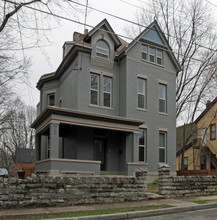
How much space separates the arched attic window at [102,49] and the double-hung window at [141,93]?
2.79m

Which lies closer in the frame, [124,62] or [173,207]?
[173,207]

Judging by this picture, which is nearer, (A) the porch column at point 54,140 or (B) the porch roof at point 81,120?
(A) the porch column at point 54,140

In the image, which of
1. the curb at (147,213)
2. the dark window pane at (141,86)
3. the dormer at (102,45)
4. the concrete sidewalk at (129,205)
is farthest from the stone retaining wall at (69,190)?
the dormer at (102,45)

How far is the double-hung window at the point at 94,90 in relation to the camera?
18281 millimetres

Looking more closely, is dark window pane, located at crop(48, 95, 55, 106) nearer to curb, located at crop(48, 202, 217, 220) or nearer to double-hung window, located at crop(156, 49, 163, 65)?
double-hung window, located at crop(156, 49, 163, 65)

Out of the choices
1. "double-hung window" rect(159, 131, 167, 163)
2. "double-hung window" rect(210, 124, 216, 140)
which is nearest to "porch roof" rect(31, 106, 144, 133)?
"double-hung window" rect(159, 131, 167, 163)

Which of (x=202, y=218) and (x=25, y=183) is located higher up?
(x=25, y=183)

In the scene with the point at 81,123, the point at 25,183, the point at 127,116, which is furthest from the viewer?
the point at 127,116

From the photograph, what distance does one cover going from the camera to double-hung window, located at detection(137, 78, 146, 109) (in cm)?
1959

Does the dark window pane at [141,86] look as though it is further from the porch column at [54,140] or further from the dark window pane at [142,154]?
the porch column at [54,140]

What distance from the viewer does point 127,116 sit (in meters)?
18.4

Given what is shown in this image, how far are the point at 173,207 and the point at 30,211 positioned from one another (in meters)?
5.09

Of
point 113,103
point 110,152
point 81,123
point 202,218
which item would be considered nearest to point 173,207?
point 202,218

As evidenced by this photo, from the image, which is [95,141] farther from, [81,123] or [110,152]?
[81,123]
